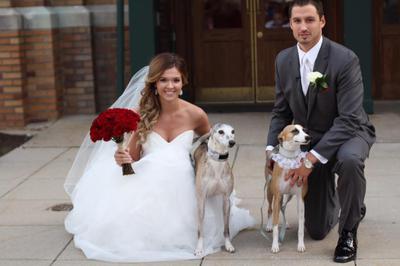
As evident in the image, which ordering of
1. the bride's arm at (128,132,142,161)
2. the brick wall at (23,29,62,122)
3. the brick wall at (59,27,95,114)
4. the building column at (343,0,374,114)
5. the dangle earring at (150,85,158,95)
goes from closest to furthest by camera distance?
the dangle earring at (150,85,158,95), the bride's arm at (128,132,142,161), the building column at (343,0,374,114), the brick wall at (23,29,62,122), the brick wall at (59,27,95,114)

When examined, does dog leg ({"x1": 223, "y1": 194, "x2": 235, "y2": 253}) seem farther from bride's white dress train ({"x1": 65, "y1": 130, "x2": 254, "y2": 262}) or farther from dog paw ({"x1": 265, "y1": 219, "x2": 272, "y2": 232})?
dog paw ({"x1": 265, "y1": 219, "x2": 272, "y2": 232})

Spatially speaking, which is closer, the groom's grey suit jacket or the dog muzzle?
the groom's grey suit jacket

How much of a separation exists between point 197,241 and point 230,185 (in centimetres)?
45

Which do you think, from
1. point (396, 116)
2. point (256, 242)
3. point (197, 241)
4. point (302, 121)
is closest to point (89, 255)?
point (197, 241)

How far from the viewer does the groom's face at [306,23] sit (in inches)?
214

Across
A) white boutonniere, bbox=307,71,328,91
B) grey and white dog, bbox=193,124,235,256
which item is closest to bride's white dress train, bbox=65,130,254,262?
grey and white dog, bbox=193,124,235,256

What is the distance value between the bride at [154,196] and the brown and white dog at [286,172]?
1.46 feet

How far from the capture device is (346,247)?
17.9ft

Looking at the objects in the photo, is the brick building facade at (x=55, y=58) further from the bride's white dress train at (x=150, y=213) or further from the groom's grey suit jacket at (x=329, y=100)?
the groom's grey suit jacket at (x=329, y=100)

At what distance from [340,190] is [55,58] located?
6.71 m

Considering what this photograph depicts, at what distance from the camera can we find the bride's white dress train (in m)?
5.72

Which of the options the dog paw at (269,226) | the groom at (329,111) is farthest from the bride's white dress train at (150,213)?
the groom at (329,111)

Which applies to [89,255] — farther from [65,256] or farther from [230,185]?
[230,185]

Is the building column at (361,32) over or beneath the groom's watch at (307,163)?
over
